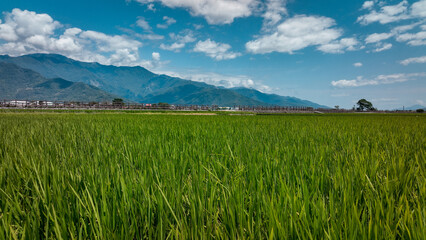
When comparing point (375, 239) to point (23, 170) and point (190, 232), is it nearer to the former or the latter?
point (190, 232)

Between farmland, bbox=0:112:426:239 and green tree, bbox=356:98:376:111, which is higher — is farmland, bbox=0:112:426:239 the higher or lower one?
the lower one

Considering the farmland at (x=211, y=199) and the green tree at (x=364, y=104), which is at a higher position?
the green tree at (x=364, y=104)

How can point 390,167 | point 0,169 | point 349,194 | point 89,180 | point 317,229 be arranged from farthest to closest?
point 390,167 < point 0,169 < point 89,180 < point 349,194 < point 317,229

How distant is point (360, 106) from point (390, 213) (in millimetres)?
205083

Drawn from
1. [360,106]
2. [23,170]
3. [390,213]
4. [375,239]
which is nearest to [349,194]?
[390,213]

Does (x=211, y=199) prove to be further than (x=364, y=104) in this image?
No

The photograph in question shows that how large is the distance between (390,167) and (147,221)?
2.39m

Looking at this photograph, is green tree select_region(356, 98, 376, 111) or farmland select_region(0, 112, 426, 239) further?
green tree select_region(356, 98, 376, 111)

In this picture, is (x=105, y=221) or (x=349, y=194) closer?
(x=105, y=221)

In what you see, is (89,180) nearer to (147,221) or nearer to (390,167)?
(147,221)

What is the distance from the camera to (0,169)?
1.85m

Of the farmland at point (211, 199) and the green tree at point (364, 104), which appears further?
the green tree at point (364, 104)

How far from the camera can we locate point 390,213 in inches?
43.0

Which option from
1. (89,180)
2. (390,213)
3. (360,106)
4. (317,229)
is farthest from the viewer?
(360,106)
